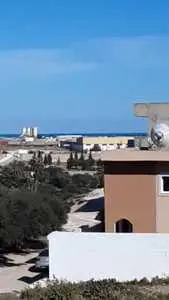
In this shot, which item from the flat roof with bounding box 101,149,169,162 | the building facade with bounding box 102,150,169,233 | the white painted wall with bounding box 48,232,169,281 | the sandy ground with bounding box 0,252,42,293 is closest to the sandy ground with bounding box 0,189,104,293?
the sandy ground with bounding box 0,252,42,293

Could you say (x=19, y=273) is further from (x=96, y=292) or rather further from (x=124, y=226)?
(x=96, y=292)

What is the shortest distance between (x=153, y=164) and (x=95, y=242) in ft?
12.7

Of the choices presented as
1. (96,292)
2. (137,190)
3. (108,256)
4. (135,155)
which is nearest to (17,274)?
(137,190)

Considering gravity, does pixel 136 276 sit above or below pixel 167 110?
below

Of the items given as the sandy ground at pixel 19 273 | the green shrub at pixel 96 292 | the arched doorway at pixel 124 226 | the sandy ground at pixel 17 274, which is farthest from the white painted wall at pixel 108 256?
the arched doorway at pixel 124 226

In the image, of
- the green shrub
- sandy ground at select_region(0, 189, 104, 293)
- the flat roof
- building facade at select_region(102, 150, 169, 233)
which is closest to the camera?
the green shrub

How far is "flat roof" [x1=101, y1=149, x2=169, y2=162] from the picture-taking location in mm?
22125

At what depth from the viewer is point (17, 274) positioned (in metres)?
28.8

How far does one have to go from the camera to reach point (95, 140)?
564 feet

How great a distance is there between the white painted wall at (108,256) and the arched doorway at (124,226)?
11.0 ft

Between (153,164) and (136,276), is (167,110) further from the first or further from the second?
(136,276)

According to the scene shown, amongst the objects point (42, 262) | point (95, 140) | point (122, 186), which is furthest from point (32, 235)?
point (95, 140)

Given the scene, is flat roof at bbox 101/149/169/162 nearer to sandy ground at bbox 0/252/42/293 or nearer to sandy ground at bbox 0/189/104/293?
sandy ground at bbox 0/189/104/293

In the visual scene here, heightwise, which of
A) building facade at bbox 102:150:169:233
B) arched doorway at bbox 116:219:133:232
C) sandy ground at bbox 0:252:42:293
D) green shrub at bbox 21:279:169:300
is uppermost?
building facade at bbox 102:150:169:233
